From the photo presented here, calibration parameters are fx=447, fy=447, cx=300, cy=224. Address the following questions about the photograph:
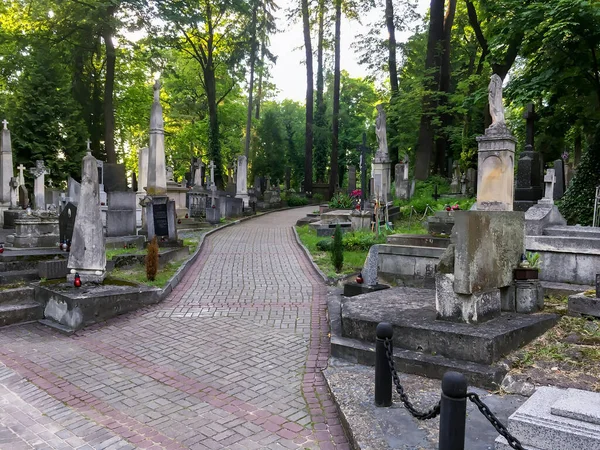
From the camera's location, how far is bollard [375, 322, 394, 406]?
392cm

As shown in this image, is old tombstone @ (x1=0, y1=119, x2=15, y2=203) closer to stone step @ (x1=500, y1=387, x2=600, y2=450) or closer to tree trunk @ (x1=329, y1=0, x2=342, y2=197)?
stone step @ (x1=500, y1=387, x2=600, y2=450)

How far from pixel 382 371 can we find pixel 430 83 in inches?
862

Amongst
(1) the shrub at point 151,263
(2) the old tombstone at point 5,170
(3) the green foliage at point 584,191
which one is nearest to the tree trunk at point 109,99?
(2) the old tombstone at point 5,170

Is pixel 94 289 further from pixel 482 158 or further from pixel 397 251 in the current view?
pixel 482 158

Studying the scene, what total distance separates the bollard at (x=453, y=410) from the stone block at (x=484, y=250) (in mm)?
2440

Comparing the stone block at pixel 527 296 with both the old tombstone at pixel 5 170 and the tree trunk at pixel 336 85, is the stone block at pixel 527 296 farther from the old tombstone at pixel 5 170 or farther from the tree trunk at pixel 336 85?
the tree trunk at pixel 336 85

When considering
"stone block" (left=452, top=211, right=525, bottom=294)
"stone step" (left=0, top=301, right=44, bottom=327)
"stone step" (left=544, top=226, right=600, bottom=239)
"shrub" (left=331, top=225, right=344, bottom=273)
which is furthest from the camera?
"shrub" (left=331, top=225, right=344, bottom=273)

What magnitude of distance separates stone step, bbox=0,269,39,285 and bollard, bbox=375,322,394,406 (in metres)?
7.46

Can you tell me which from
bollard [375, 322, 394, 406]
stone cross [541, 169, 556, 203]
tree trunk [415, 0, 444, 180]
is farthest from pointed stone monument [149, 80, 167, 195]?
tree trunk [415, 0, 444, 180]

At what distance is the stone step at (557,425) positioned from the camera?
2.66 m

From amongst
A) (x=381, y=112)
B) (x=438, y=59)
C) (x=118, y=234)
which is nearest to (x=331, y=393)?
(x=118, y=234)

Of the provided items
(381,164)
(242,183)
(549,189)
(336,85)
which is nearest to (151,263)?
(549,189)

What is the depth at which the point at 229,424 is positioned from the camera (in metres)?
4.23

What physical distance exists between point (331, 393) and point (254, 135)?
125 ft
